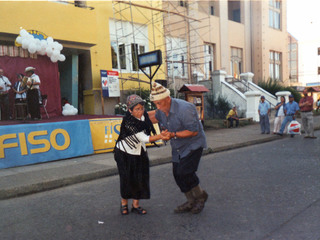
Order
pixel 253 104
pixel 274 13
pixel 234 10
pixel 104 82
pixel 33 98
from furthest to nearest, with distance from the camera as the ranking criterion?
pixel 274 13 < pixel 234 10 < pixel 253 104 < pixel 104 82 < pixel 33 98

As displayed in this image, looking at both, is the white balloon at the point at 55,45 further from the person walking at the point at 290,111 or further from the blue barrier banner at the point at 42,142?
the person walking at the point at 290,111

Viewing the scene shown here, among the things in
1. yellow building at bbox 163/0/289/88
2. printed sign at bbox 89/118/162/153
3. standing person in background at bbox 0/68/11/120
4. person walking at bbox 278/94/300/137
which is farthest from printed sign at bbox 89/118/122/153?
yellow building at bbox 163/0/289/88

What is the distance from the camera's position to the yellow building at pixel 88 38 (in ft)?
37.4

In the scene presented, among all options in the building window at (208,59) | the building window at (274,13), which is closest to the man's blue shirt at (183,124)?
Result: the building window at (208,59)

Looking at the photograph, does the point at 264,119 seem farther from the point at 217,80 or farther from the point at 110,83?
the point at 217,80

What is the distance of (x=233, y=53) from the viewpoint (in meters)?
24.9

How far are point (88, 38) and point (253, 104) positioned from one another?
33.5 ft

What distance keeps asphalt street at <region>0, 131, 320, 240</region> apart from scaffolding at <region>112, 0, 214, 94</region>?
10278 millimetres

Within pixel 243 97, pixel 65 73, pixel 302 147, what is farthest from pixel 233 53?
pixel 302 147

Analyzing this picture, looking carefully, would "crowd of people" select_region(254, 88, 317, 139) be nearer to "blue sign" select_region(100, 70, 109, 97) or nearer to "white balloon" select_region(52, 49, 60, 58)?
"blue sign" select_region(100, 70, 109, 97)

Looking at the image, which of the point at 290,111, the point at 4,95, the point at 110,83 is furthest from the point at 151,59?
the point at 290,111

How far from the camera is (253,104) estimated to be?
17.5m

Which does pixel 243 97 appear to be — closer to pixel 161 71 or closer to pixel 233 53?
pixel 161 71

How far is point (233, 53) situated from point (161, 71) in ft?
33.9
